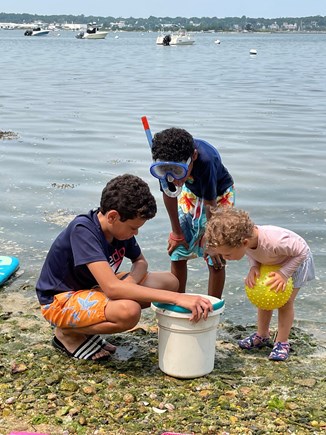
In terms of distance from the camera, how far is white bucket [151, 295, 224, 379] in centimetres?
407

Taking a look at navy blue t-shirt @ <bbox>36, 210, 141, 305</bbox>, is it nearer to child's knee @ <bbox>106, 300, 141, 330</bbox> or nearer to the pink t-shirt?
child's knee @ <bbox>106, 300, 141, 330</bbox>

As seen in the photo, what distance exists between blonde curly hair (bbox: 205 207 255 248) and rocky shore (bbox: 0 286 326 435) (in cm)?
78

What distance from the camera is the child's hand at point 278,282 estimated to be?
4285mm

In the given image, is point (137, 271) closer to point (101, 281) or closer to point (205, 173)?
point (101, 281)

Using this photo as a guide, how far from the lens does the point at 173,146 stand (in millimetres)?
4605

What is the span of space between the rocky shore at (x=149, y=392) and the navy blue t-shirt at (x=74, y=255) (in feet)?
1.43

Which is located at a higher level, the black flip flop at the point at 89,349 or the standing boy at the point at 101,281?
the standing boy at the point at 101,281

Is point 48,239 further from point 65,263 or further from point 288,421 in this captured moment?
point 288,421

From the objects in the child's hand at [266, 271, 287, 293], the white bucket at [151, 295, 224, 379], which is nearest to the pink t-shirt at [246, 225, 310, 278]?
the child's hand at [266, 271, 287, 293]

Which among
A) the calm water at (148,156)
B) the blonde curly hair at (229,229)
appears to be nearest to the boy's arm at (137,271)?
the blonde curly hair at (229,229)

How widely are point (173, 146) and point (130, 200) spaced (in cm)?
63

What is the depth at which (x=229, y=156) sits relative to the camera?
11672 mm

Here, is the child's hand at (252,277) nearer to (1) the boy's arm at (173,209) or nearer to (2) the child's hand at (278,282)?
(2) the child's hand at (278,282)

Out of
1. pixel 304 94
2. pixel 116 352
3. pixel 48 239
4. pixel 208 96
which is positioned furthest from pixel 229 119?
pixel 116 352
